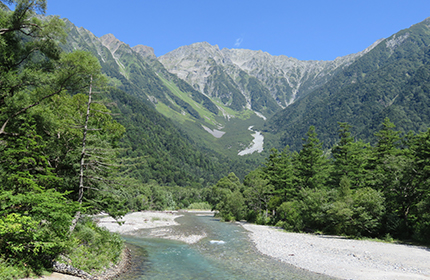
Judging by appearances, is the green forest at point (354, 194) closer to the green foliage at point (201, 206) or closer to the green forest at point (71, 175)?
the green forest at point (71, 175)

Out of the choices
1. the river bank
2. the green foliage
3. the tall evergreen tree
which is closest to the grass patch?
the river bank

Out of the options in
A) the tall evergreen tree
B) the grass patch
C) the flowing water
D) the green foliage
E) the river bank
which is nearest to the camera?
the grass patch

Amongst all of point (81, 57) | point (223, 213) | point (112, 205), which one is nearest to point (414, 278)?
point (112, 205)

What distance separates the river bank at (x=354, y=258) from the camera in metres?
19.3

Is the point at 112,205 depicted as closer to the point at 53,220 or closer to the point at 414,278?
the point at 53,220

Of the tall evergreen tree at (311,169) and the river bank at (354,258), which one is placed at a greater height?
the tall evergreen tree at (311,169)

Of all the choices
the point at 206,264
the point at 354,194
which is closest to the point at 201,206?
the point at 354,194

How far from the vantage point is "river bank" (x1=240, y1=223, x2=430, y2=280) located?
19328 millimetres

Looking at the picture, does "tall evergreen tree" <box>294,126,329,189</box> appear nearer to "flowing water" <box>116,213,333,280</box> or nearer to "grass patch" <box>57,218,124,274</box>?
"flowing water" <box>116,213,333,280</box>

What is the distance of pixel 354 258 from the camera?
24031 millimetres

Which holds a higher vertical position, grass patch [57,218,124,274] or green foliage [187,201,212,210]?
grass patch [57,218,124,274]

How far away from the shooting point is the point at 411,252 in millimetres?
25141

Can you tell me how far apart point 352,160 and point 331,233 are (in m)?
16.3

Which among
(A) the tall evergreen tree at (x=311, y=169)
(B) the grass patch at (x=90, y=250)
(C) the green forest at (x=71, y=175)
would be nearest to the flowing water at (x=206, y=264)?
(B) the grass patch at (x=90, y=250)
